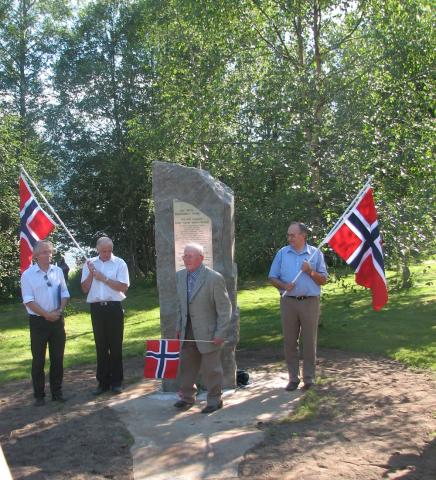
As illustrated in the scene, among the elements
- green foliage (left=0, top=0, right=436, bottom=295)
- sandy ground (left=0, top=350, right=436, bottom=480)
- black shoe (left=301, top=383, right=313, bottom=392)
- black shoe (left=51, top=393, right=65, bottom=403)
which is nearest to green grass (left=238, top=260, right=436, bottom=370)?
green foliage (left=0, top=0, right=436, bottom=295)

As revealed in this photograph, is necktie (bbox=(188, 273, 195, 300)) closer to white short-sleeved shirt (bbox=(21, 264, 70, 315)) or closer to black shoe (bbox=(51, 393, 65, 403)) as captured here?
white short-sleeved shirt (bbox=(21, 264, 70, 315))

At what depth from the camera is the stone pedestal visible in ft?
23.7

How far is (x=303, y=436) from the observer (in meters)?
5.43

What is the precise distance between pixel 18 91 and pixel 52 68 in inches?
69.2

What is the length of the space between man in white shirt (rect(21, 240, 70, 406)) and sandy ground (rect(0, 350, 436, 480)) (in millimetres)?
382

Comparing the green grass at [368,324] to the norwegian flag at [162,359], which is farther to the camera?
the green grass at [368,324]

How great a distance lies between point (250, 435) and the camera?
5496mm

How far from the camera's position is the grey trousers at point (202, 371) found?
6336 mm

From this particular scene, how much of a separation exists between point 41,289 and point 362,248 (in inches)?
144

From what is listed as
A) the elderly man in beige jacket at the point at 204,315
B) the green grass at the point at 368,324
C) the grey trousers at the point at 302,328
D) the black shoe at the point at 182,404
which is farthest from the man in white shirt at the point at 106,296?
the green grass at the point at 368,324

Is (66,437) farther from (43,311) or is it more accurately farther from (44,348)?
(43,311)

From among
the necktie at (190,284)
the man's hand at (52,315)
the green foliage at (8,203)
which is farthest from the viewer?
the green foliage at (8,203)

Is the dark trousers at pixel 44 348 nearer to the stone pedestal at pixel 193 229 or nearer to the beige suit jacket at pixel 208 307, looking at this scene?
the stone pedestal at pixel 193 229

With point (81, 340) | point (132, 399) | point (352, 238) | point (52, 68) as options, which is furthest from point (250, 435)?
point (52, 68)
